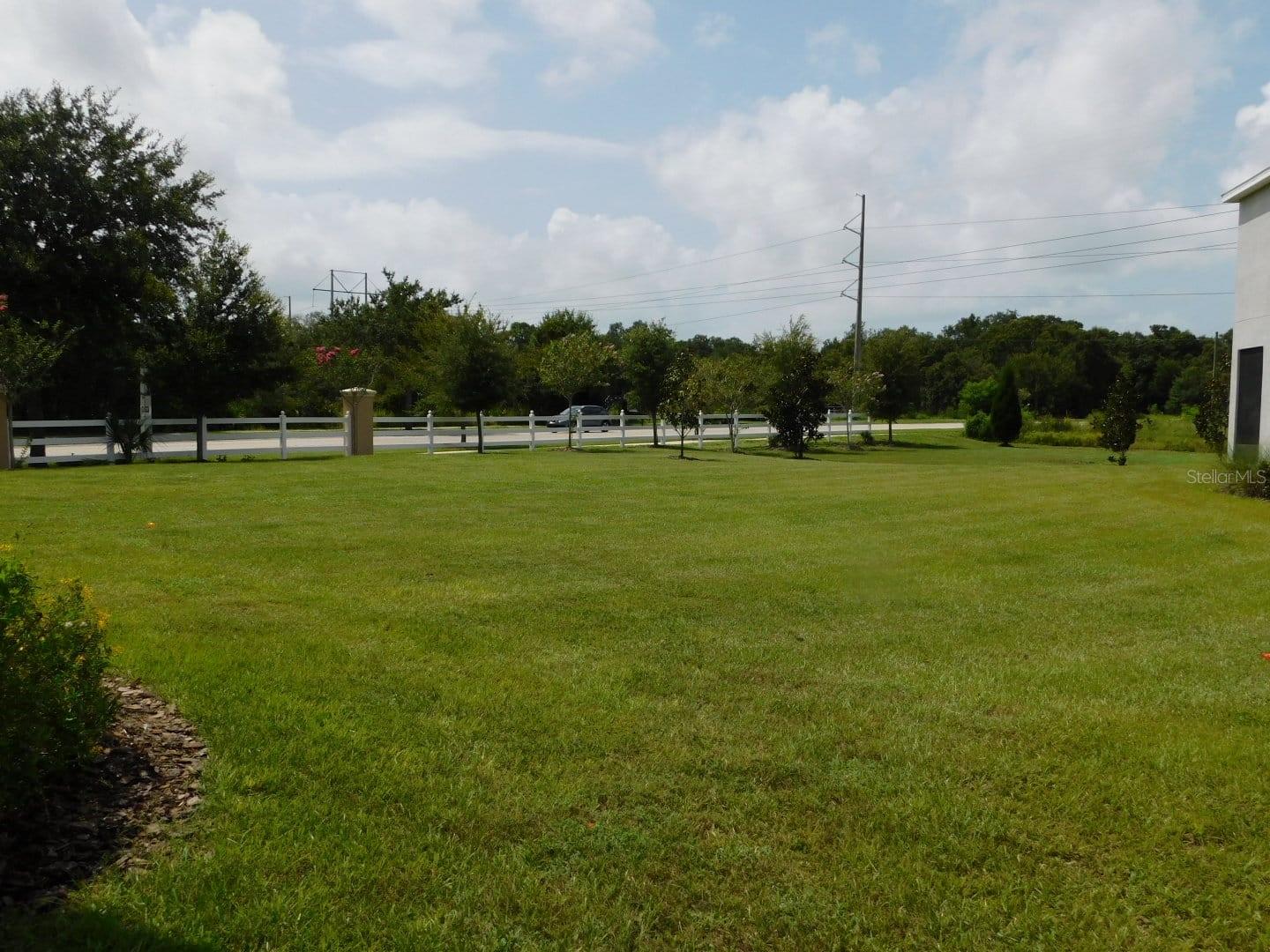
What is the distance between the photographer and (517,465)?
69.3 ft

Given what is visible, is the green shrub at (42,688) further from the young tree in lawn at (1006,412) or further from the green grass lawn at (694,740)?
the young tree in lawn at (1006,412)

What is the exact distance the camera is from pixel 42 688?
339 cm

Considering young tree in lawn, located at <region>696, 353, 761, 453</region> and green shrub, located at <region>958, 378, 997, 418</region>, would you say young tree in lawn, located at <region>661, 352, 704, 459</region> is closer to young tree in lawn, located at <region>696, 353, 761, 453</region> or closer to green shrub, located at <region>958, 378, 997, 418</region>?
young tree in lawn, located at <region>696, 353, 761, 453</region>

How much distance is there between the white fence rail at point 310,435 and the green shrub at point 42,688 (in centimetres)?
1920

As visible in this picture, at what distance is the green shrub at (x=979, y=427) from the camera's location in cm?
4278

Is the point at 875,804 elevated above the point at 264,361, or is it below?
below

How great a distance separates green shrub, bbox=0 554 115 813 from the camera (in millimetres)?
3227

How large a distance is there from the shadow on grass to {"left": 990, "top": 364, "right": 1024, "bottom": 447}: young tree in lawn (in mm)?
42343

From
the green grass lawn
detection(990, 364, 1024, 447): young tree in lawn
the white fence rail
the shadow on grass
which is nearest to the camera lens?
the shadow on grass

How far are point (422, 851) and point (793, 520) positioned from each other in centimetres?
881

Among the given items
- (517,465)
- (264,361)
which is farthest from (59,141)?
(517,465)

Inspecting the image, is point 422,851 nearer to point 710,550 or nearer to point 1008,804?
point 1008,804

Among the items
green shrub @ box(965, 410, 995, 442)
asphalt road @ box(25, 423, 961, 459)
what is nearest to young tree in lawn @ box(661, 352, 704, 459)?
asphalt road @ box(25, 423, 961, 459)

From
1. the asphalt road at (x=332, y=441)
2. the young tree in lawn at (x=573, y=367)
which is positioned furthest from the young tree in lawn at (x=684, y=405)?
the young tree in lawn at (x=573, y=367)
